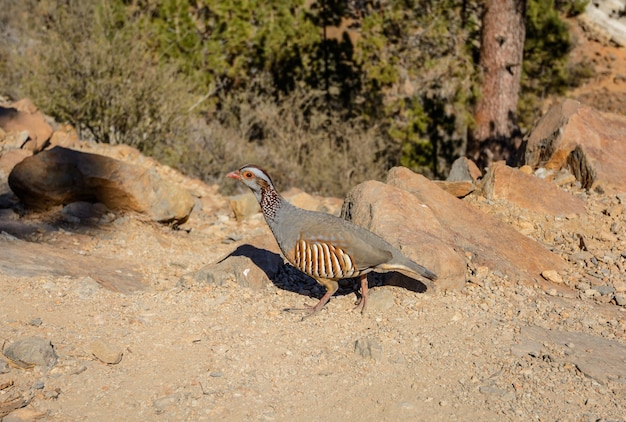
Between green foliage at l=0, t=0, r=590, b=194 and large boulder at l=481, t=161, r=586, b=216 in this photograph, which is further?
green foliage at l=0, t=0, r=590, b=194

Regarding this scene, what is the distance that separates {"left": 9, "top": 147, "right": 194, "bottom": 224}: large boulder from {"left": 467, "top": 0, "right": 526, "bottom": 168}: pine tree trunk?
20.6 feet

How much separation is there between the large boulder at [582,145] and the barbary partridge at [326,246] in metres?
4.06

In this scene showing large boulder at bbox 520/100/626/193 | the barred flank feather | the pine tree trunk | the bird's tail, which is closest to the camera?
the barred flank feather

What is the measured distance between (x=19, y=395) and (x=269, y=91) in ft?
42.2

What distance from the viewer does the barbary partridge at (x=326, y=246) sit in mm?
5883

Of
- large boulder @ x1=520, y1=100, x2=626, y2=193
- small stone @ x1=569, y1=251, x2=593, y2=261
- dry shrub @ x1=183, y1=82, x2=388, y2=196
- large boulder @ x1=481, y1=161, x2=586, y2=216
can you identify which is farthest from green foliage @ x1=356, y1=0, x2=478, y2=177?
small stone @ x1=569, y1=251, x2=593, y2=261

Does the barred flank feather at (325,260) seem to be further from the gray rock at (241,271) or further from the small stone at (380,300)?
the gray rock at (241,271)

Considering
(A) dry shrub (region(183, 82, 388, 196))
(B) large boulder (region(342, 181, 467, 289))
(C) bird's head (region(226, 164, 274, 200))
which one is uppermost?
(C) bird's head (region(226, 164, 274, 200))

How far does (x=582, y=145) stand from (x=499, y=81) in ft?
11.7

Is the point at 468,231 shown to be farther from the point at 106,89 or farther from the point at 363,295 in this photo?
the point at 106,89

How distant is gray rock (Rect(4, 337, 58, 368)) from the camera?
4.93 m

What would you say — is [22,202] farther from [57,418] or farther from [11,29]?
[11,29]

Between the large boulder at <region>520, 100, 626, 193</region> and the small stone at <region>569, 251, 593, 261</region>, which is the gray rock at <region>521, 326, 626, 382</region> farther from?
the large boulder at <region>520, 100, 626, 193</region>

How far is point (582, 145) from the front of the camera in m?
9.21
